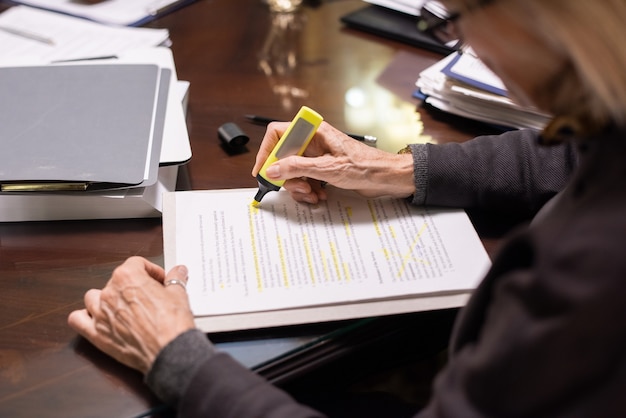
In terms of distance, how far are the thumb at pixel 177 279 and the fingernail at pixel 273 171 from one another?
0.61 ft

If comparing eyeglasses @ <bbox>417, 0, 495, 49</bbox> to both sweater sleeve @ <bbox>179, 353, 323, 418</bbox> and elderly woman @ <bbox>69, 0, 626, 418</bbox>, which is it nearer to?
elderly woman @ <bbox>69, 0, 626, 418</bbox>

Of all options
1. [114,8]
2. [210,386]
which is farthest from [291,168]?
[114,8]

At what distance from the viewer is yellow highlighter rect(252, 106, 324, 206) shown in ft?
2.90

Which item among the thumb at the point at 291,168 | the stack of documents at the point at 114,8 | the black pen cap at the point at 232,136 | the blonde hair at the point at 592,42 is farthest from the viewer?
the stack of documents at the point at 114,8

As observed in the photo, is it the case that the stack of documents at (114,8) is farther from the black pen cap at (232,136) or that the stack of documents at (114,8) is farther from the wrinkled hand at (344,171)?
the wrinkled hand at (344,171)

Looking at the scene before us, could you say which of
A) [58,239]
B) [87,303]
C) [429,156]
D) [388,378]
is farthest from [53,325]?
[388,378]

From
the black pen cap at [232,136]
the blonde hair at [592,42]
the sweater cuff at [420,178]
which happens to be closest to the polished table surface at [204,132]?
the black pen cap at [232,136]

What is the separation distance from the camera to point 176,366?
647 millimetres

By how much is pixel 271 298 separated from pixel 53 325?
0.25m

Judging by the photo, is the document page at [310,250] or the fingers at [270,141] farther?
the fingers at [270,141]

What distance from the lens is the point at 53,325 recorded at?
736 millimetres

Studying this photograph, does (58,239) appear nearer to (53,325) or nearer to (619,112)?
(53,325)

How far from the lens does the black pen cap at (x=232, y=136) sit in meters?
1.02

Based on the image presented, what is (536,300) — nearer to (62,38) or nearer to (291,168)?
(291,168)
